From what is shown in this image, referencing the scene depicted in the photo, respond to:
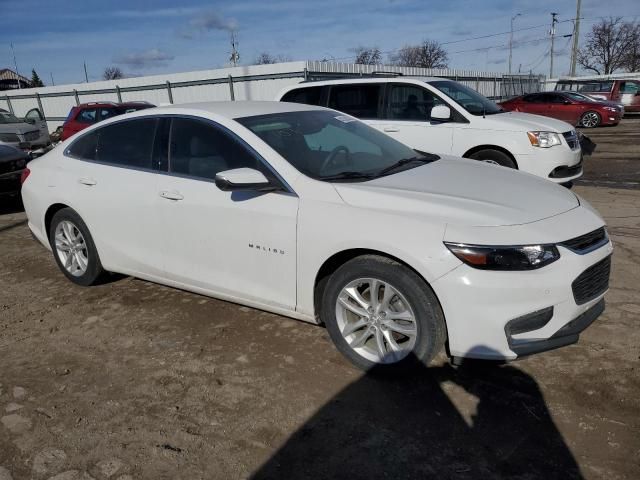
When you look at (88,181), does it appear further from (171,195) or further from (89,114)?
(89,114)

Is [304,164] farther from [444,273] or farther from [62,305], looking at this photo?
[62,305]

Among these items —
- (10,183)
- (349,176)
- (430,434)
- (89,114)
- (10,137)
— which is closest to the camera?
(430,434)

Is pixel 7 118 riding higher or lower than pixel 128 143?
lower

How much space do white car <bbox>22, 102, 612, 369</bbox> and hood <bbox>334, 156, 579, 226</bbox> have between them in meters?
0.01

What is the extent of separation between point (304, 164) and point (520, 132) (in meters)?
4.69

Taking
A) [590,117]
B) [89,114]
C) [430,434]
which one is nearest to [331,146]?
[430,434]

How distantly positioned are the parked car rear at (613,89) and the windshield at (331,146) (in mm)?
23178

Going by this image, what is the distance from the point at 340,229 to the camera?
3.08 metres

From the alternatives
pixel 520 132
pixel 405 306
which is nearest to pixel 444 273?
pixel 405 306

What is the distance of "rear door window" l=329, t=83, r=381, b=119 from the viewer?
26.3 feet

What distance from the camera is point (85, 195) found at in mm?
4430

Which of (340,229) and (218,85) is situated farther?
(218,85)

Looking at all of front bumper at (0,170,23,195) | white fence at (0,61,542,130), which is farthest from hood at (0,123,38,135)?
front bumper at (0,170,23,195)

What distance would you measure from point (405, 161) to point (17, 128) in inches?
613
